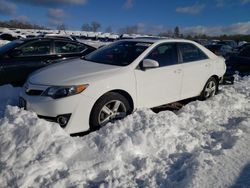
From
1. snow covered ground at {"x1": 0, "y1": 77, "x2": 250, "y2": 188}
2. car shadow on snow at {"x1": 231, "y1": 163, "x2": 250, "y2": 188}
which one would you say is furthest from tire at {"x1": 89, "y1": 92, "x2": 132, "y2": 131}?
car shadow on snow at {"x1": 231, "y1": 163, "x2": 250, "y2": 188}

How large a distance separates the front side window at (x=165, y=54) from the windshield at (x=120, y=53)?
201 millimetres

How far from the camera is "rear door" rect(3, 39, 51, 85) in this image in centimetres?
759

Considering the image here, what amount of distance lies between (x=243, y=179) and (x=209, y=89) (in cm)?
390

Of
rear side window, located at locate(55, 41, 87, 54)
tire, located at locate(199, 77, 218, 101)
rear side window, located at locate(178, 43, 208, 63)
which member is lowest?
tire, located at locate(199, 77, 218, 101)

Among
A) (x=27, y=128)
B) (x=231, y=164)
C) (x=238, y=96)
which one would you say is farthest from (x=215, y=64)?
(x=27, y=128)

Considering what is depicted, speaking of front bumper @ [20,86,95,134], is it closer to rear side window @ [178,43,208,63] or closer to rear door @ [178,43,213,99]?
rear door @ [178,43,213,99]

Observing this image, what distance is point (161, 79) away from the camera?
5801 mm

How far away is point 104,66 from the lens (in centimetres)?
549

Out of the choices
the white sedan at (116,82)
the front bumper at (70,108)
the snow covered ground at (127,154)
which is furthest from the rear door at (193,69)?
the front bumper at (70,108)

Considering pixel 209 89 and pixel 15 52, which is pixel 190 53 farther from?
pixel 15 52

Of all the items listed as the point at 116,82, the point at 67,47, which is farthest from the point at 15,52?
the point at 116,82

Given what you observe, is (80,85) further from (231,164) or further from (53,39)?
(53,39)

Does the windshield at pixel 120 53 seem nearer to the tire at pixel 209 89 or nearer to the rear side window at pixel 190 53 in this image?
the rear side window at pixel 190 53

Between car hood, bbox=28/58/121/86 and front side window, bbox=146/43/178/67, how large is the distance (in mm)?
939
